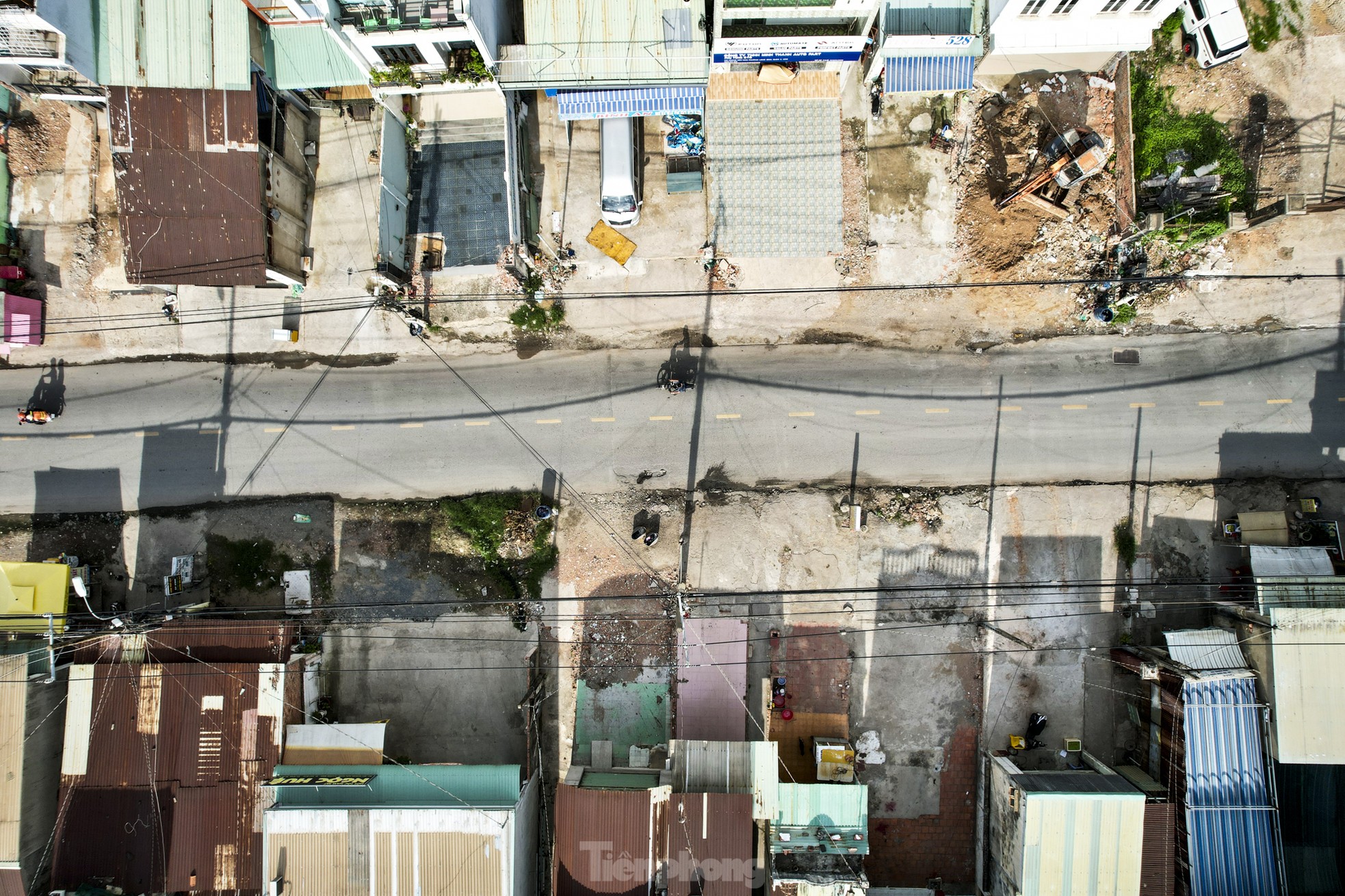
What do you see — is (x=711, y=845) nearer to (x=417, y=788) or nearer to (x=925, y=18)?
(x=417, y=788)

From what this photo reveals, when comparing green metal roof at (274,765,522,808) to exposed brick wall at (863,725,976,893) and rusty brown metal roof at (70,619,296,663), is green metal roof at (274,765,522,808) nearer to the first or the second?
rusty brown metal roof at (70,619,296,663)

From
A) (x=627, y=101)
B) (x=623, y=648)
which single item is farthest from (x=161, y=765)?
(x=627, y=101)

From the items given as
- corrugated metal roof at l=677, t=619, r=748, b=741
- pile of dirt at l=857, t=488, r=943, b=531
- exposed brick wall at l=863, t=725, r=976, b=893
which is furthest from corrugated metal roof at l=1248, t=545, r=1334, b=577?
corrugated metal roof at l=677, t=619, r=748, b=741

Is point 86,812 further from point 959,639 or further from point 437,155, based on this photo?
point 959,639

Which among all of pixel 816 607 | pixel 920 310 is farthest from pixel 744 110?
pixel 816 607

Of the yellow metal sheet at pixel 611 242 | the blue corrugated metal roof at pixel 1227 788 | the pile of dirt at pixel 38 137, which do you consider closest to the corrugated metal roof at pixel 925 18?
the yellow metal sheet at pixel 611 242

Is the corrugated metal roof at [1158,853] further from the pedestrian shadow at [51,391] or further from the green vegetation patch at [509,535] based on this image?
the pedestrian shadow at [51,391]
